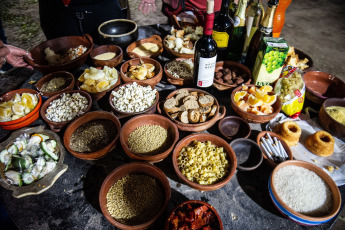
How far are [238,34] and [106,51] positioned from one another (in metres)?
1.55

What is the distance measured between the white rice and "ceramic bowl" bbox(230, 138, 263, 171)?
17cm

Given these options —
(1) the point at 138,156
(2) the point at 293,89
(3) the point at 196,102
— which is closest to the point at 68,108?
(1) the point at 138,156

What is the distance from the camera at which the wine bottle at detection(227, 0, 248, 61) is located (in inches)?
84.8

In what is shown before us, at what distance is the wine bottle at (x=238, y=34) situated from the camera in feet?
7.07

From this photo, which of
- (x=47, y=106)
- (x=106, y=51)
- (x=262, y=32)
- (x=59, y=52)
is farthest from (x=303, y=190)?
(x=59, y=52)

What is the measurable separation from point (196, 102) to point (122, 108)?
2.12ft

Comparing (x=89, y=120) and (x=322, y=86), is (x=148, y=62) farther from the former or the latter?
(x=322, y=86)

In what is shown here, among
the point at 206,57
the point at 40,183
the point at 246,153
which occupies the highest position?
the point at 206,57

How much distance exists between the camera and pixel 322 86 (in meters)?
2.02

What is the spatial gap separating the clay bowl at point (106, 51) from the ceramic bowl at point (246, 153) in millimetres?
1517

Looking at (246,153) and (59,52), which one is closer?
(246,153)

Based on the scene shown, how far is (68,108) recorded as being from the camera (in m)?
1.85

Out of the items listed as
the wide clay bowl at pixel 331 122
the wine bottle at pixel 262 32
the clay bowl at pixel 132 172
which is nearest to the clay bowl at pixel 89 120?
the clay bowl at pixel 132 172

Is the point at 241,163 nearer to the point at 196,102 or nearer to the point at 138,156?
the point at 196,102
